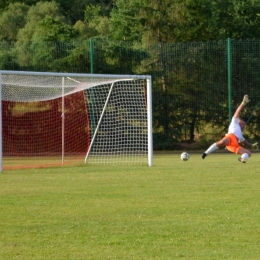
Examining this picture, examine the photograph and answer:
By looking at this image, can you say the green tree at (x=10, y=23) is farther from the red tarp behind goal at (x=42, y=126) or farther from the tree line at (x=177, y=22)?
the red tarp behind goal at (x=42, y=126)

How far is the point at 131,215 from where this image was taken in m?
10.7

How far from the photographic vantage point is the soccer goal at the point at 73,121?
2200 centimetres

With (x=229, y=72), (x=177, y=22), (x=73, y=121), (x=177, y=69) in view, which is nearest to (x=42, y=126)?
(x=73, y=121)

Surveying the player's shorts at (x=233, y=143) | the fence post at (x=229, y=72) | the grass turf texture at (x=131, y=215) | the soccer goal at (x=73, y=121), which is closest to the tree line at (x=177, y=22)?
the fence post at (x=229, y=72)

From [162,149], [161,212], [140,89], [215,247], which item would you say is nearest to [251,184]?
[161,212]

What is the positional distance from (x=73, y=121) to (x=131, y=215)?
579 inches

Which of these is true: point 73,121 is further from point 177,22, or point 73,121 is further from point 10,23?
point 10,23

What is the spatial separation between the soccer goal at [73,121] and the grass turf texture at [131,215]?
182 inches

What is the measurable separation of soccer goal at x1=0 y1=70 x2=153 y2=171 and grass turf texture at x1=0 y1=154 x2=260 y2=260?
462 centimetres

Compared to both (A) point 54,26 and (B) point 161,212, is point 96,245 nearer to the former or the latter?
(B) point 161,212

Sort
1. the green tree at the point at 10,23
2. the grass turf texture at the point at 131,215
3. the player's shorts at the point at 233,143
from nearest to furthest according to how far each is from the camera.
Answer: the grass turf texture at the point at 131,215 → the player's shorts at the point at 233,143 → the green tree at the point at 10,23

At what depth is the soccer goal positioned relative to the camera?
2200 cm

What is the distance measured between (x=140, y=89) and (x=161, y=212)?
46.1ft

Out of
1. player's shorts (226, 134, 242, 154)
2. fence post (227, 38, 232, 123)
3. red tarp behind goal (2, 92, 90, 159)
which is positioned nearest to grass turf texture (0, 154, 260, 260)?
player's shorts (226, 134, 242, 154)
